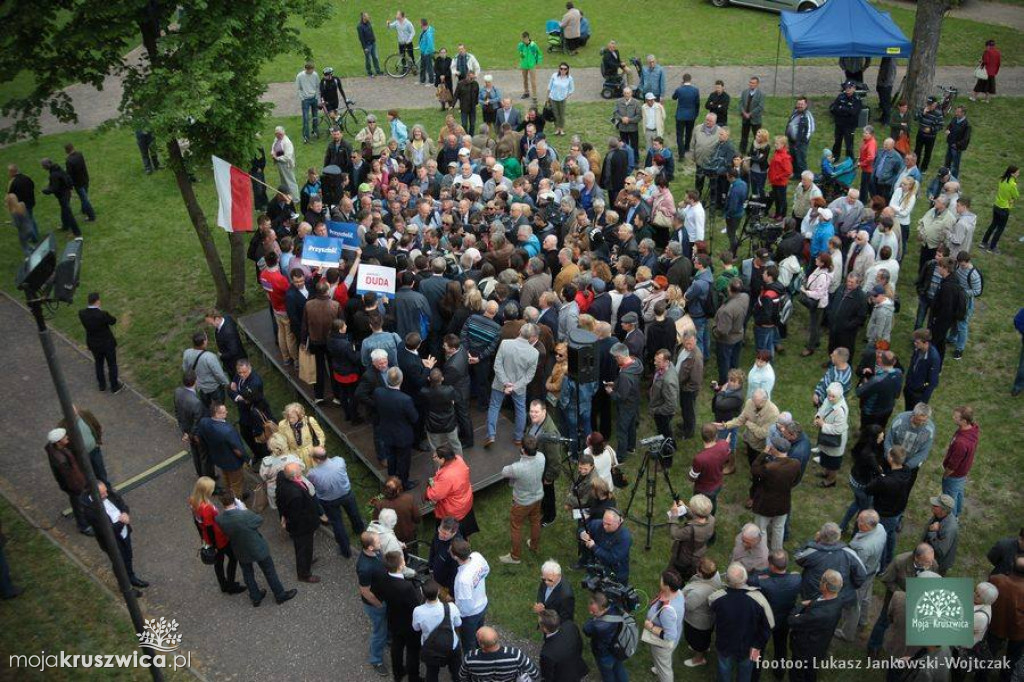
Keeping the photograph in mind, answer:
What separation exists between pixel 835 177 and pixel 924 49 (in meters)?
6.69

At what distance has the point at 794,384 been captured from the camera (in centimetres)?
1373

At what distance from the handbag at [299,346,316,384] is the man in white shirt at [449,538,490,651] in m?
4.86

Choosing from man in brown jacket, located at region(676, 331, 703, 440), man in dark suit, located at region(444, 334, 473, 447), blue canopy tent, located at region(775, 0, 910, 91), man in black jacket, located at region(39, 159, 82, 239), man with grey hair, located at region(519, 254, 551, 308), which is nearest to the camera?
man in dark suit, located at region(444, 334, 473, 447)

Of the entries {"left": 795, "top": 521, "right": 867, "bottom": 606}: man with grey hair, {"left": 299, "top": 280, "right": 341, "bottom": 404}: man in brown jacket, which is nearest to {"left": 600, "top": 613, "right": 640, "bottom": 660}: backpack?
{"left": 795, "top": 521, "right": 867, "bottom": 606}: man with grey hair

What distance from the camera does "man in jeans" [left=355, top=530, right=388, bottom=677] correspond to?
353 inches

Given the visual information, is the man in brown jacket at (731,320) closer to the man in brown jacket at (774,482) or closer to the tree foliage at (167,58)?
the man in brown jacket at (774,482)

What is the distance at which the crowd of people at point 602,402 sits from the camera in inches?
350

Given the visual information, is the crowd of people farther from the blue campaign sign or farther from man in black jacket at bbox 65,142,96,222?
man in black jacket at bbox 65,142,96,222

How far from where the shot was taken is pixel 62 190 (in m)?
18.3

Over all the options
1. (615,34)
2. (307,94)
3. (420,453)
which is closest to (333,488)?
(420,453)

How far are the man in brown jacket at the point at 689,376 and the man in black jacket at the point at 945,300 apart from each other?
382cm

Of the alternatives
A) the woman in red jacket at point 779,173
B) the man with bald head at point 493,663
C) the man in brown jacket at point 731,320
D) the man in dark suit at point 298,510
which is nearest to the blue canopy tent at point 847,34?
the woman in red jacket at point 779,173

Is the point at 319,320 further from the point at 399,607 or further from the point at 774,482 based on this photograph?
the point at 774,482

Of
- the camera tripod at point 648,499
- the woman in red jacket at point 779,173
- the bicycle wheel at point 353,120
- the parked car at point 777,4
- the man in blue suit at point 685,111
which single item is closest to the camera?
the camera tripod at point 648,499
